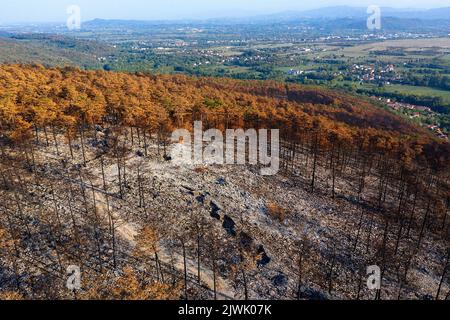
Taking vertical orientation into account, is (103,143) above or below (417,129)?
above

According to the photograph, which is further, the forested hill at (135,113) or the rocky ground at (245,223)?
the forested hill at (135,113)

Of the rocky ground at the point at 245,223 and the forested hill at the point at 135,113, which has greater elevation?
the forested hill at the point at 135,113

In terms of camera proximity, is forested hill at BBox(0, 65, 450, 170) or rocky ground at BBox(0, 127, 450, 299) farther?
forested hill at BBox(0, 65, 450, 170)

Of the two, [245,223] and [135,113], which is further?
[135,113]

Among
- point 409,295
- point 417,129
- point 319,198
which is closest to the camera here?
point 409,295

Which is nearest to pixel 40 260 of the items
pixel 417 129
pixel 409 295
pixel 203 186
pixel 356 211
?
pixel 203 186

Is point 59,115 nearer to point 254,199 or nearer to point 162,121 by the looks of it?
point 162,121

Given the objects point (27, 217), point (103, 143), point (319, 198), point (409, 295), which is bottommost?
point (409, 295)

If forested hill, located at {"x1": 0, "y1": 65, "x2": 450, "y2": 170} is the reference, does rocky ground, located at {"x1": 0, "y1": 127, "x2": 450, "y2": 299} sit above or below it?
below

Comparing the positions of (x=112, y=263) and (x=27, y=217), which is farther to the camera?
(x=27, y=217)

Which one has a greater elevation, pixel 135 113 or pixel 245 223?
pixel 135 113

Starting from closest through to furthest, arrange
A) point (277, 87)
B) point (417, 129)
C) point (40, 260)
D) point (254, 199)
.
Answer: point (40, 260), point (254, 199), point (417, 129), point (277, 87)
